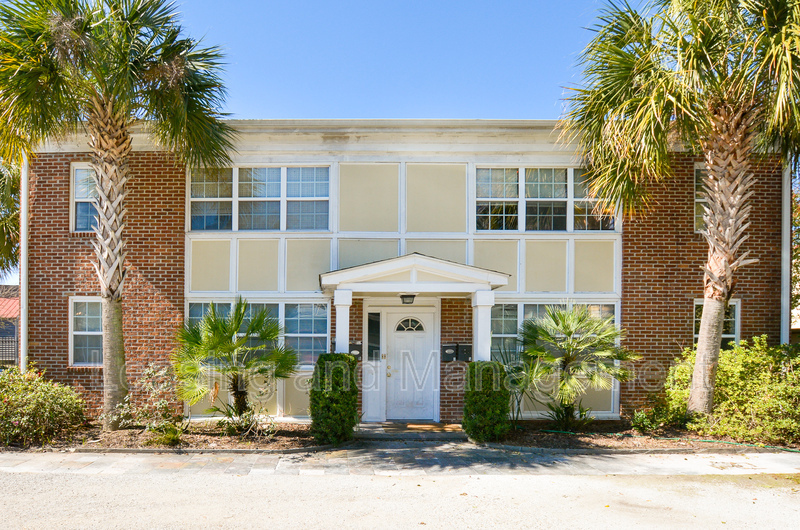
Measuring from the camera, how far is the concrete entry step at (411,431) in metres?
8.91

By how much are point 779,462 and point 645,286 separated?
358 centimetres

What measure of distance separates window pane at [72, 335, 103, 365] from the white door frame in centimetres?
503

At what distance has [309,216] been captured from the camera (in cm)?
1032

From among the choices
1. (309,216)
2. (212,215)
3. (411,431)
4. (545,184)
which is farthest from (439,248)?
(212,215)

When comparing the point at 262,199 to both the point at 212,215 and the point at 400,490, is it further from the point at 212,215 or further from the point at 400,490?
the point at 400,490

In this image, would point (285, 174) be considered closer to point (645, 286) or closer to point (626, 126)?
point (626, 126)

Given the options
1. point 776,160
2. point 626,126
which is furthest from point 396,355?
point 776,160

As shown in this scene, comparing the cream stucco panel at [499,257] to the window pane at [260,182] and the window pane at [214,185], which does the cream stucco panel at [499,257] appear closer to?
the window pane at [260,182]

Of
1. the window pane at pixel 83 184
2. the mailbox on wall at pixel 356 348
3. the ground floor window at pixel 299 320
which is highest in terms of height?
the window pane at pixel 83 184

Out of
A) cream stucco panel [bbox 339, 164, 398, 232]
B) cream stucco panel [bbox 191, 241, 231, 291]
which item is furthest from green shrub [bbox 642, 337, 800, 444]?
cream stucco panel [bbox 191, 241, 231, 291]

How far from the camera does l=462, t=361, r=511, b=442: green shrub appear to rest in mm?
8438

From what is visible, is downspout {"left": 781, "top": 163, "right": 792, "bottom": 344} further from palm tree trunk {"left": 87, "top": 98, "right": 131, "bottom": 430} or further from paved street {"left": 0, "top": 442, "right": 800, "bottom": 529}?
palm tree trunk {"left": 87, "top": 98, "right": 131, "bottom": 430}

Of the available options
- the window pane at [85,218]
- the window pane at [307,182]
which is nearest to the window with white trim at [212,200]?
the window pane at [307,182]

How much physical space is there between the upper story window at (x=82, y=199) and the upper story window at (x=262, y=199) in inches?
77.2
